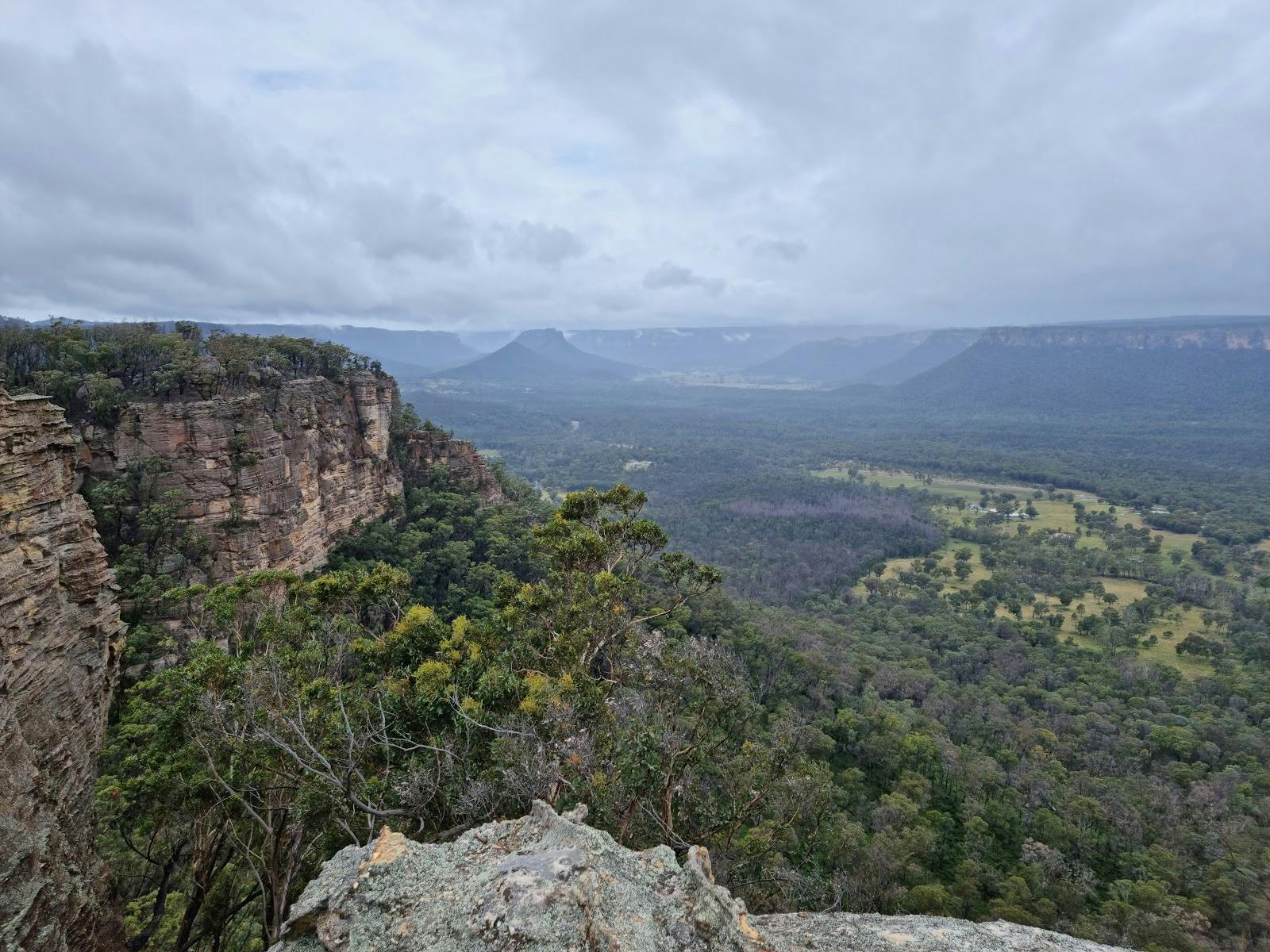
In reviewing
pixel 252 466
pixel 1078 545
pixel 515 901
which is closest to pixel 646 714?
pixel 515 901

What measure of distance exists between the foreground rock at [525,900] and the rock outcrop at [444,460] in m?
30.4

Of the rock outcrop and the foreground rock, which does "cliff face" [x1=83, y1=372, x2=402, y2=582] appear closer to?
the rock outcrop

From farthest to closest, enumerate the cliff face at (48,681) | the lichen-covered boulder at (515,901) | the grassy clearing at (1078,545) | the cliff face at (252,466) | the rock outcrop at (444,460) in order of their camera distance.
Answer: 1. the grassy clearing at (1078,545)
2. the rock outcrop at (444,460)
3. the cliff face at (252,466)
4. the cliff face at (48,681)
5. the lichen-covered boulder at (515,901)

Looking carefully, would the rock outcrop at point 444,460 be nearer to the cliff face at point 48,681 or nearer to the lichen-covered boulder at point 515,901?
the cliff face at point 48,681

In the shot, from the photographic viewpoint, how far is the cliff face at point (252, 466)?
67.4 feet

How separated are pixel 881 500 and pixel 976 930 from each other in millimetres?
96892

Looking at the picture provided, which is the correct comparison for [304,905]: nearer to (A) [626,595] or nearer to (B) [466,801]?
(B) [466,801]

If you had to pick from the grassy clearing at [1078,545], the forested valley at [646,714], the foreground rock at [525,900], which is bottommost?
the grassy clearing at [1078,545]

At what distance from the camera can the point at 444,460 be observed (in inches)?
1415

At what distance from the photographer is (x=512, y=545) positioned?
30625mm

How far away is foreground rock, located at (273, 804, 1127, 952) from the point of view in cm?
465

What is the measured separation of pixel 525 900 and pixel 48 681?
9.92 metres

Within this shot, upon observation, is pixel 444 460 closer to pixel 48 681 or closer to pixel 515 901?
pixel 48 681

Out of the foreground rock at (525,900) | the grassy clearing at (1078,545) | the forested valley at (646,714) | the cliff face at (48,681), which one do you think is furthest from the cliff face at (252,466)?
the grassy clearing at (1078,545)
